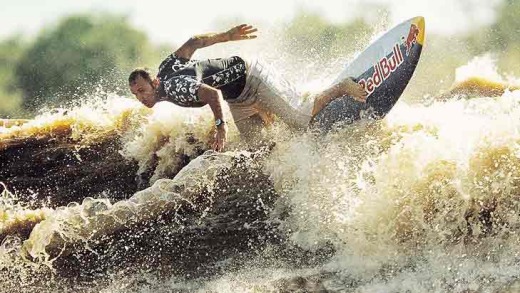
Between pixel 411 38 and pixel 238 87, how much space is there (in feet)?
5.66

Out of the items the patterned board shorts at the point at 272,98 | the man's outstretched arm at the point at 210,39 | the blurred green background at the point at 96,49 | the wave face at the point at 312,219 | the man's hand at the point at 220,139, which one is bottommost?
the wave face at the point at 312,219

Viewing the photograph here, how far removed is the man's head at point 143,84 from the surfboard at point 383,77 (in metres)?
1.55

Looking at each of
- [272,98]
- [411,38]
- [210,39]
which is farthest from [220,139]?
[411,38]

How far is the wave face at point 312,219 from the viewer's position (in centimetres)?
454

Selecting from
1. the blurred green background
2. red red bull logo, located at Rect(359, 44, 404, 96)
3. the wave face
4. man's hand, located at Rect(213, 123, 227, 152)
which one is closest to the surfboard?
red red bull logo, located at Rect(359, 44, 404, 96)

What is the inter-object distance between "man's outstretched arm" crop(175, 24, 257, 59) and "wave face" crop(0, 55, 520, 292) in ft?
3.13

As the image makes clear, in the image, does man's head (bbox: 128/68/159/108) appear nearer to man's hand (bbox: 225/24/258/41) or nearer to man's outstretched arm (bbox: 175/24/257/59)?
man's outstretched arm (bbox: 175/24/257/59)

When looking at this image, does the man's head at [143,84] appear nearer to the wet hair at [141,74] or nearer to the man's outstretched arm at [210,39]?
the wet hair at [141,74]

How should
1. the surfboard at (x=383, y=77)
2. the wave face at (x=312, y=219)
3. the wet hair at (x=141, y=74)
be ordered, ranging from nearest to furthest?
the wave face at (x=312, y=219) < the wet hair at (x=141, y=74) < the surfboard at (x=383, y=77)

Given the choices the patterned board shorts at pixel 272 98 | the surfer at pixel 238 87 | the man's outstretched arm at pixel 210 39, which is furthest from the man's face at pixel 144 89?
the patterned board shorts at pixel 272 98

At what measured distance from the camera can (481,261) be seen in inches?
169

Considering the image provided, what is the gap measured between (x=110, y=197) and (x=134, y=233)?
4.76 ft

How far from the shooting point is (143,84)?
19.5 ft

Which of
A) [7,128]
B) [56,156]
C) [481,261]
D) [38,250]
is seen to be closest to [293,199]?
[481,261]
